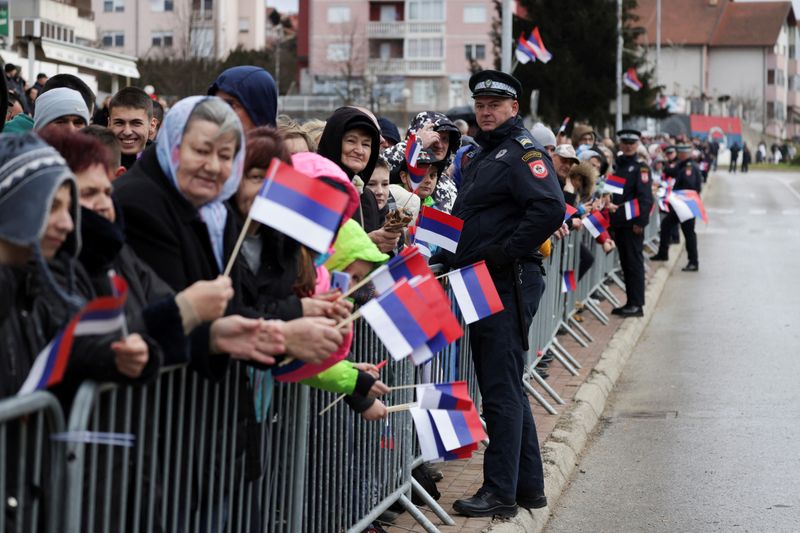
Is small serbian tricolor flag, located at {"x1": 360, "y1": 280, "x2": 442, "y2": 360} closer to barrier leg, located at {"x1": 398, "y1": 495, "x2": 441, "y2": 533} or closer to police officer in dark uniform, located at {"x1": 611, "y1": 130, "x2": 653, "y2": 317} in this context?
barrier leg, located at {"x1": 398, "y1": 495, "x2": 441, "y2": 533}

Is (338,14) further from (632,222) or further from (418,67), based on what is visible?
(632,222)

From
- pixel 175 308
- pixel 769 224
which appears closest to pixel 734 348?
pixel 175 308

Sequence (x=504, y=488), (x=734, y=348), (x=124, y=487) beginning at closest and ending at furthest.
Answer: (x=124, y=487) < (x=504, y=488) < (x=734, y=348)

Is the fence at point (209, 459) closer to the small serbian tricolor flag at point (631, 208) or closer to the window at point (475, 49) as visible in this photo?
the small serbian tricolor flag at point (631, 208)

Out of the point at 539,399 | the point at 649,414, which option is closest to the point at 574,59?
the point at 649,414

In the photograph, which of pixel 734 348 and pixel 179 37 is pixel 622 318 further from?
pixel 179 37

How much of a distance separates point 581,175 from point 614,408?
A: 3557 millimetres

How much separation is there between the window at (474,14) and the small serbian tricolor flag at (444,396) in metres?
85.5

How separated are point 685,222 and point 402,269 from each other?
16.8 m

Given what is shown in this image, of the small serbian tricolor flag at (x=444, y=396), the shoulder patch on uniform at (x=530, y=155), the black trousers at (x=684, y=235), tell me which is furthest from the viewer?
the black trousers at (x=684, y=235)

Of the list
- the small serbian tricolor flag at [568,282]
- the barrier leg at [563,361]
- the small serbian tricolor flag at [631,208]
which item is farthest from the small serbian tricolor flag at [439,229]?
the small serbian tricolor flag at [631,208]

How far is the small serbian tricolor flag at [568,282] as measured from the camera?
11523 millimetres

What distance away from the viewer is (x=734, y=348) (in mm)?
12781

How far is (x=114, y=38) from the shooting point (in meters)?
92.1
